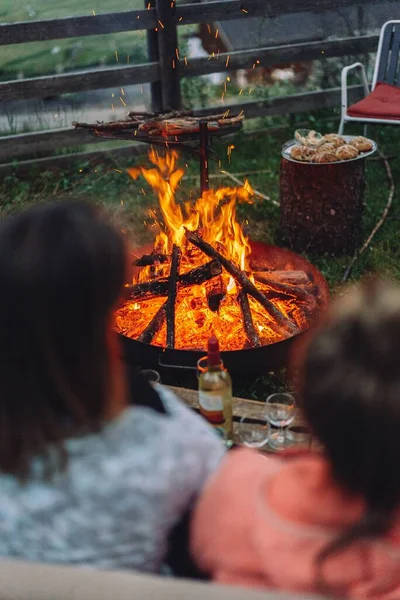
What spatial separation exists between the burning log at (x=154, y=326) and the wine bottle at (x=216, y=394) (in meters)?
1.24

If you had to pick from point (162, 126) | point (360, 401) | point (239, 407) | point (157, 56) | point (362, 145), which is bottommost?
point (239, 407)

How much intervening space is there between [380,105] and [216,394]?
4314 millimetres

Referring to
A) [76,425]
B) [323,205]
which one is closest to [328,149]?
[323,205]

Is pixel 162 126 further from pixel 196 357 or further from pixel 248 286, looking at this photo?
pixel 196 357

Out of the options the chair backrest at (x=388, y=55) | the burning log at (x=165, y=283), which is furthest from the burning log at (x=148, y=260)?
the chair backrest at (x=388, y=55)

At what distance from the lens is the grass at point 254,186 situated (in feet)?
17.4

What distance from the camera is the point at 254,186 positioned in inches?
254

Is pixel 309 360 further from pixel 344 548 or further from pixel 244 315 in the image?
pixel 244 315

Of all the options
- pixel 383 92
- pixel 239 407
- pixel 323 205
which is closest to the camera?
pixel 239 407

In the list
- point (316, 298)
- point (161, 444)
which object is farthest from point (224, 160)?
point (161, 444)

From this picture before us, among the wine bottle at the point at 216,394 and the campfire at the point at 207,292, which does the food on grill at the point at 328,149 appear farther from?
the wine bottle at the point at 216,394

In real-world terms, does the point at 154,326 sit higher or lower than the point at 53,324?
lower

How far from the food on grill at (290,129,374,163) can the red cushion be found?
31.1 inches


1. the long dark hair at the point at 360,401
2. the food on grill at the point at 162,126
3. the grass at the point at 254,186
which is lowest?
the grass at the point at 254,186
